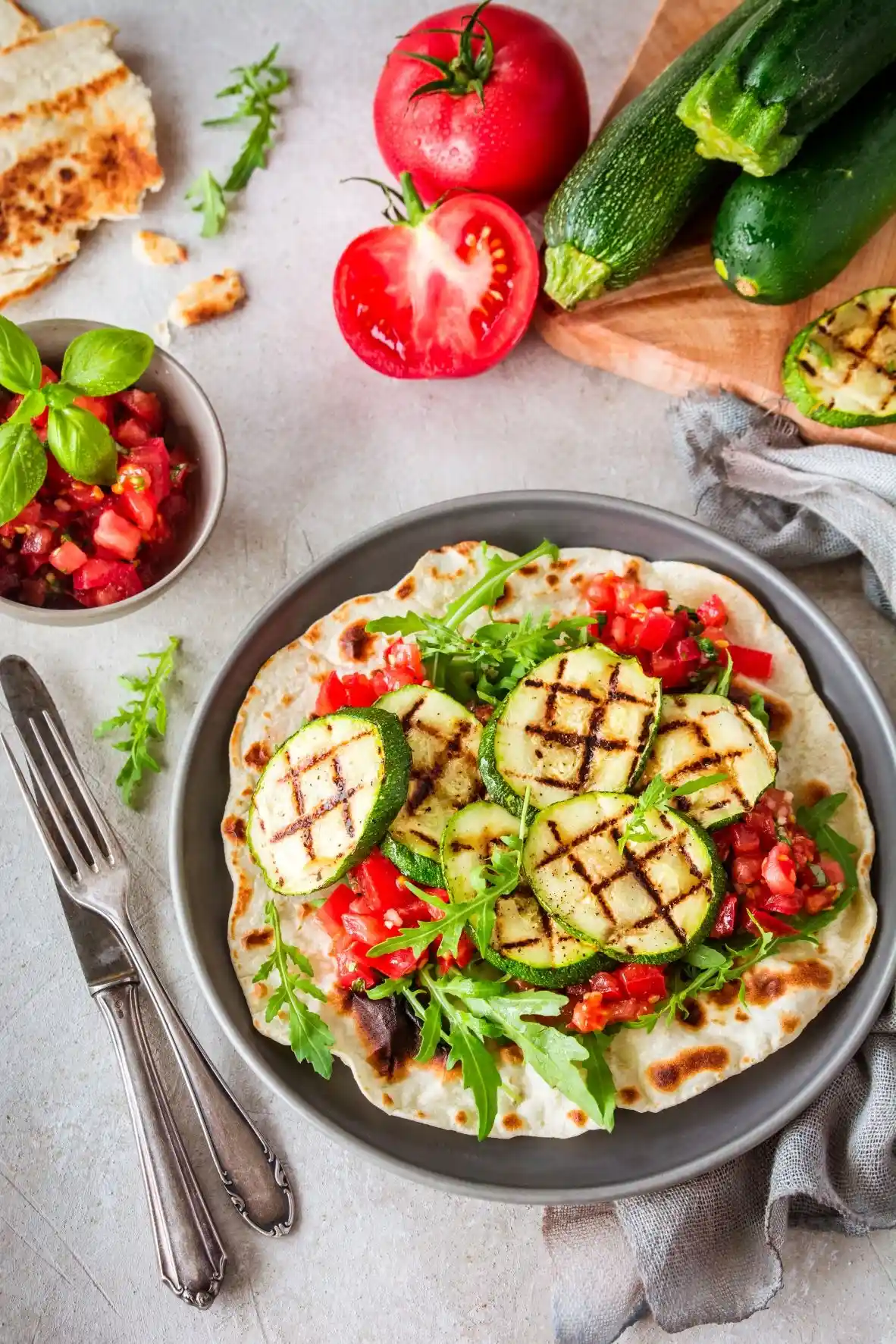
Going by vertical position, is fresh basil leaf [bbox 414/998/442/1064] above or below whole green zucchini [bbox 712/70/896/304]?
below

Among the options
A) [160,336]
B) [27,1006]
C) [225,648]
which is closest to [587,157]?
[160,336]

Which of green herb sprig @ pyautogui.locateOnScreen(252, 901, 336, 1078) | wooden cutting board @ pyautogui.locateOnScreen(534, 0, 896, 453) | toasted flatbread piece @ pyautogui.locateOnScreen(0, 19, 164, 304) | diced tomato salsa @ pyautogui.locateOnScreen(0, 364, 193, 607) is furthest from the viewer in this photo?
toasted flatbread piece @ pyautogui.locateOnScreen(0, 19, 164, 304)

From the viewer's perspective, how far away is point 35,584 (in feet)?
12.7

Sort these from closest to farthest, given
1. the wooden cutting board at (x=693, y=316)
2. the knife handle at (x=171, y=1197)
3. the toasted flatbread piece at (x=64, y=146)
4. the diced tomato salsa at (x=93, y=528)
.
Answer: the knife handle at (x=171, y=1197) < the diced tomato salsa at (x=93, y=528) < the wooden cutting board at (x=693, y=316) < the toasted flatbread piece at (x=64, y=146)

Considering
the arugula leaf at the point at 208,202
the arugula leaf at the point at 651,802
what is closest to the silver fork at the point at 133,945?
the arugula leaf at the point at 651,802

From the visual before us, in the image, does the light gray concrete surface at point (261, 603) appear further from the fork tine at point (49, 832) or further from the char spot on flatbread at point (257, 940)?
the char spot on flatbread at point (257, 940)

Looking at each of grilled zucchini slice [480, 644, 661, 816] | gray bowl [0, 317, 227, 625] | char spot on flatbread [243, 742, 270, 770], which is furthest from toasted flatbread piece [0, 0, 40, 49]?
grilled zucchini slice [480, 644, 661, 816]

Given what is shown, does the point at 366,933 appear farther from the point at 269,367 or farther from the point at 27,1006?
the point at 269,367

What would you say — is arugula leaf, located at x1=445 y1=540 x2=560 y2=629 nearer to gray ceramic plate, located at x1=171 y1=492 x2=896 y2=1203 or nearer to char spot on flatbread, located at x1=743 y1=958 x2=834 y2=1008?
gray ceramic plate, located at x1=171 y1=492 x2=896 y2=1203

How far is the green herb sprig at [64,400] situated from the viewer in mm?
3506

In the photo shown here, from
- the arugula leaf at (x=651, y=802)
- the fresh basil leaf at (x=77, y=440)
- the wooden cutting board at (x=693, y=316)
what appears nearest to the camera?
the arugula leaf at (x=651, y=802)

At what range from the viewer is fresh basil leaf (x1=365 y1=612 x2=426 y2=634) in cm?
362

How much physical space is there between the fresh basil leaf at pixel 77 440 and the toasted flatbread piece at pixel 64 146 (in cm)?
117

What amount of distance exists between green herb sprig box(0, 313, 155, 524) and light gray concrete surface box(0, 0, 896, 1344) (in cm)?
79
